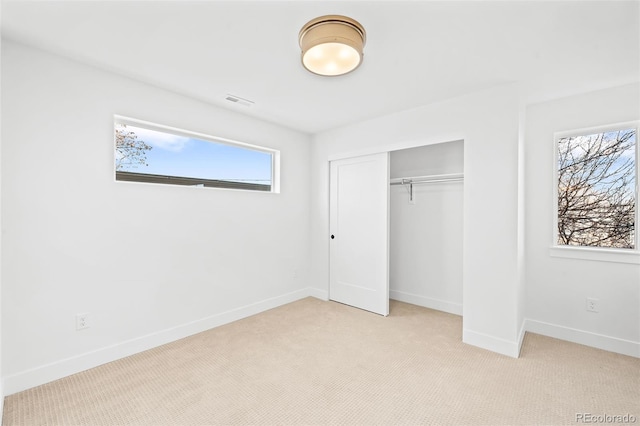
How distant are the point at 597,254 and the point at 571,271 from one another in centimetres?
27

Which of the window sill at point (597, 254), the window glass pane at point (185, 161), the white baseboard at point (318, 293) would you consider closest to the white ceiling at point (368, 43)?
the window glass pane at point (185, 161)

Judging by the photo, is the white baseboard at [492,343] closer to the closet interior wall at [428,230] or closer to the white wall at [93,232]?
the closet interior wall at [428,230]

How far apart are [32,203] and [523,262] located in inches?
168

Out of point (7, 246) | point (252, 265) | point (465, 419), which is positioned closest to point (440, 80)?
point (465, 419)

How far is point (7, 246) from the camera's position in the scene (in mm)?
2078

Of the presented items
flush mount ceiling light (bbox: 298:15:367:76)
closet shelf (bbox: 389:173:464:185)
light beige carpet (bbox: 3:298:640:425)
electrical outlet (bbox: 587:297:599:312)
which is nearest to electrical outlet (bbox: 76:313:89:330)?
light beige carpet (bbox: 3:298:640:425)

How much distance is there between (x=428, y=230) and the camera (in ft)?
13.1

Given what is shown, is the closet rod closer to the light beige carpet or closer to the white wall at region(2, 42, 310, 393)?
the light beige carpet

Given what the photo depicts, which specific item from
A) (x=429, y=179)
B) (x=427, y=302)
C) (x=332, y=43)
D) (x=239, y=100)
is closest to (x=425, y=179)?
(x=429, y=179)

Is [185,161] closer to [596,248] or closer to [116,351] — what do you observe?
[116,351]

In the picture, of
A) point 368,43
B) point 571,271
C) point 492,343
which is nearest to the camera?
point 368,43

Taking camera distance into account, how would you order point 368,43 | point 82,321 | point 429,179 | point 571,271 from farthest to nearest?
point 429,179 → point 571,271 → point 82,321 → point 368,43

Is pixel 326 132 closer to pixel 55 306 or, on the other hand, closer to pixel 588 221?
pixel 588 221

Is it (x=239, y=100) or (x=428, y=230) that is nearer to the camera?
(x=239, y=100)
